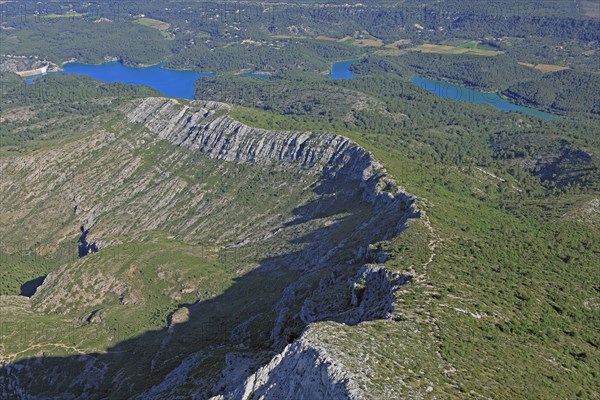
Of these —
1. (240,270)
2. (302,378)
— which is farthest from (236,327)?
(302,378)

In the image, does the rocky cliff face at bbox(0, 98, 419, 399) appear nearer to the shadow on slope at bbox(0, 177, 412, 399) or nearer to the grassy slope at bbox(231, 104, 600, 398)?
the shadow on slope at bbox(0, 177, 412, 399)

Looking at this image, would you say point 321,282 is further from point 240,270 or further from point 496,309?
point 240,270

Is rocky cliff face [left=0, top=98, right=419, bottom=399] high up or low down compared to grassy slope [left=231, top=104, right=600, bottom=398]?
down

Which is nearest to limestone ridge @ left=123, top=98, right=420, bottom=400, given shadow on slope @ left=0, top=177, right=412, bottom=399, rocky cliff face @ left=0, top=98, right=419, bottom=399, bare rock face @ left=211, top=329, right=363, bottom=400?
bare rock face @ left=211, top=329, right=363, bottom=400

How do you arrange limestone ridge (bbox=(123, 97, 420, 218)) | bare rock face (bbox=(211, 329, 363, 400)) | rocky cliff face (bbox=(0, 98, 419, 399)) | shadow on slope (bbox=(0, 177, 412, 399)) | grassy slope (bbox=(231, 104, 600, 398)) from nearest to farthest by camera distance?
bare rock face (bbox=(211, 329, 363, 400)), grassy slope (bbox=(231, 104, 600, 398)), rocky cliff face (bbox=(0, 98, 419, 399)), shadow on slope (bbox=(0, 177, 412, 399)), limestone ridge (bbox=(123, 97, 420, 218))

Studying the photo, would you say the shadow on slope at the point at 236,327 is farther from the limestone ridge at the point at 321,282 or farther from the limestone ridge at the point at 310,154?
the limestone ridge at the point at 310,154

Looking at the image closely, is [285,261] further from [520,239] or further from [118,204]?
[118,204]

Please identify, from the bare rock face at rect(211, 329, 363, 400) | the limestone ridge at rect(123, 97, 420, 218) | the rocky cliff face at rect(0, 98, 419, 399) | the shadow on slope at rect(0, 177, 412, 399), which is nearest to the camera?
the bare rock face at rect(211, 329, 363, 400)

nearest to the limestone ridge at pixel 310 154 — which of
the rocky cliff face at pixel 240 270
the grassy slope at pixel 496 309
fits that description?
the rocky cliff face at pixel 240 270

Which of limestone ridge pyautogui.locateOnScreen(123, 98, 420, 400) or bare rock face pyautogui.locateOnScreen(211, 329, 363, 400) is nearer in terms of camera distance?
bare rock face pyautogui.locateOnScreen(211, 329, 363, 400)
